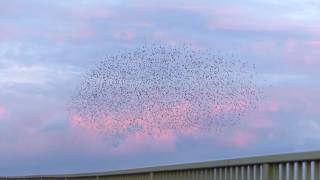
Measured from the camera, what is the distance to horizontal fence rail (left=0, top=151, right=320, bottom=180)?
881 centimetres

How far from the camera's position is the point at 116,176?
18.1m

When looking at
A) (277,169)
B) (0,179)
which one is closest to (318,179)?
(277,169)

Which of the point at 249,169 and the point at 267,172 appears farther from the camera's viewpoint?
the point at 249,169

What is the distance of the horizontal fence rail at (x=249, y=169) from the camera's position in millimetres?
8812

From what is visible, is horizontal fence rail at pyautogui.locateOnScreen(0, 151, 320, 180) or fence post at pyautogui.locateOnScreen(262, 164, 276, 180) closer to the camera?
horizontal fence rail at pyautogui.locateOnScreen(0, 151, 320, 180)

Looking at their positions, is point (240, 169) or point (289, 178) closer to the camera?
point (289, 178)

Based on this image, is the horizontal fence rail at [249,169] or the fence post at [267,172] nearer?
the horizontal fence rail at [249,169]

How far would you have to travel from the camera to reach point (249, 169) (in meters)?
10.3

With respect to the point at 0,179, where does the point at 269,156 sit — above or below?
above

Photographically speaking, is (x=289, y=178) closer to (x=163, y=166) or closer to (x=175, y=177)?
(x=175, y=177)

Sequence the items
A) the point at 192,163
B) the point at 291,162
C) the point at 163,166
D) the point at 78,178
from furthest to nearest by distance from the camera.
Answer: the point at 78,178 < the point at 163,166 < the point at 192,163 < the point at 291,162

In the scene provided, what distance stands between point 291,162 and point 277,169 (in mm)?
542

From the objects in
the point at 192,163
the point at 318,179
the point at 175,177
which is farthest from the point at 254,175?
the point at 175,177

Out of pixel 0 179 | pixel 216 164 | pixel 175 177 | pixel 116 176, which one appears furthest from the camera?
pixel 0 179
